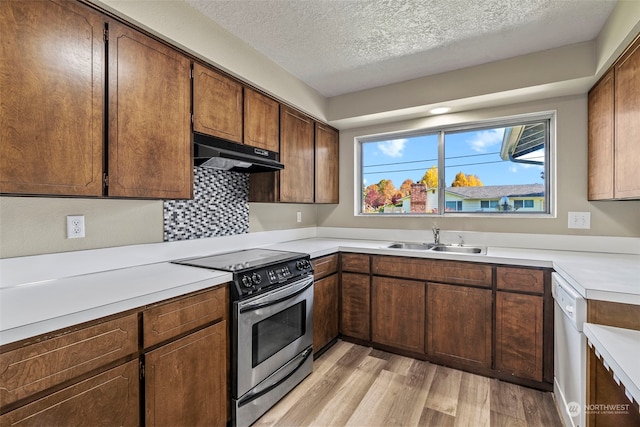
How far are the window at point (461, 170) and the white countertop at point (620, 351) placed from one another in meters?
1.63

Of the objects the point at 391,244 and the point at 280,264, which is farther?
the point at 391,244

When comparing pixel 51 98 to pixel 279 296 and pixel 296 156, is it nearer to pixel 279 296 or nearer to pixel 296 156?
pixel 279 296

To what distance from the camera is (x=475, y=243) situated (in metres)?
2.75

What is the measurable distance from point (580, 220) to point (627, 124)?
94 cm

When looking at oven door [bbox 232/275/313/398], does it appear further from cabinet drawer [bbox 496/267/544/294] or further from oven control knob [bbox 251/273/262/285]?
cabinet drawer [bbox 496/267/544/294]

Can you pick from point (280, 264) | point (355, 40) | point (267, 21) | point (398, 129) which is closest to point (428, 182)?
Result: point (398, 129)

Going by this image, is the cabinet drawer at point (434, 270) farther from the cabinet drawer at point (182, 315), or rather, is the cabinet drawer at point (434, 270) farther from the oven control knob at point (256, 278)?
the cabinet drawer at point (182, 315)

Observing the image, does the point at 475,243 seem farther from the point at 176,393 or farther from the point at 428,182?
the point at 176,393

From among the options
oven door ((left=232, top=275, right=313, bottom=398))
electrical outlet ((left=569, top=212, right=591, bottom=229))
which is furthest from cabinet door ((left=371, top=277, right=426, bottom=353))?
electrical outlet ((left=569, top=212, right=591, bottom=229))

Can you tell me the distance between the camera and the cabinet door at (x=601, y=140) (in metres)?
1.95

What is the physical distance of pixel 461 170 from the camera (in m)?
2.94

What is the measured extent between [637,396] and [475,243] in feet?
6.67

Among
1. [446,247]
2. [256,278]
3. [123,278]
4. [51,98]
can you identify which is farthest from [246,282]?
[446,247]

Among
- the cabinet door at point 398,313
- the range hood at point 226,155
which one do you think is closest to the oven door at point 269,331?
the cabinet door at point 398,313
